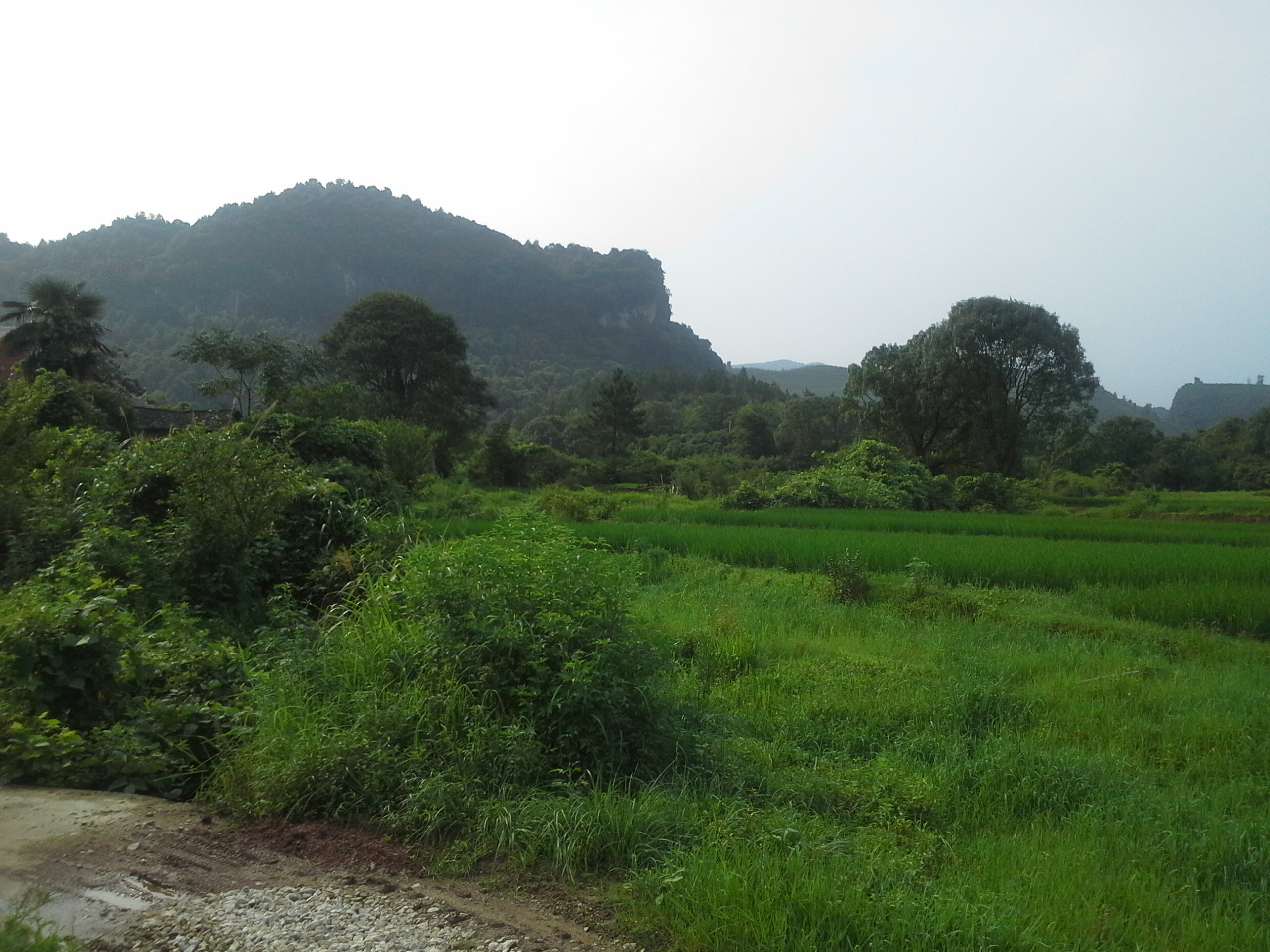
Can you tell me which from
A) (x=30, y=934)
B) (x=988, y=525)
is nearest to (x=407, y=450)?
(x=988, y=525)

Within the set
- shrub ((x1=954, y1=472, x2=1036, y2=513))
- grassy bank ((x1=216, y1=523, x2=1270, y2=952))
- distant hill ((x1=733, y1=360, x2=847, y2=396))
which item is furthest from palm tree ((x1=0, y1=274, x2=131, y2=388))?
distant hill ((x1=733, y1=360, x2=847, y2=396))

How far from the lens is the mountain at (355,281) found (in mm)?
87562

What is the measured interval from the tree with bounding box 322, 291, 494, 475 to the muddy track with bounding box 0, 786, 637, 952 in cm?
3456

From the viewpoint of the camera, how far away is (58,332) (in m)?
31.3

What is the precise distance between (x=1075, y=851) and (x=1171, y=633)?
5.82 m

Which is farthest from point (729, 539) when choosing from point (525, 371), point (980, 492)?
point (525, 371)

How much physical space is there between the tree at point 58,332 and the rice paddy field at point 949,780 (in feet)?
102

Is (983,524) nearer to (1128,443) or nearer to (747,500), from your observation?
(747,500)

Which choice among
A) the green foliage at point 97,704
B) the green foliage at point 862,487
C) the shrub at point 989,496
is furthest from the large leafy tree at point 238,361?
the green foliage at point 97,704

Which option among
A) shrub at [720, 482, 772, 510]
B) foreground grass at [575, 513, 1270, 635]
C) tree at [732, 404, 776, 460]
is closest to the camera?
foreground grass at [575, 513, 1270, 635]

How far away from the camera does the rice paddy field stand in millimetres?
3398

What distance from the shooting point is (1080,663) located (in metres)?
7.60

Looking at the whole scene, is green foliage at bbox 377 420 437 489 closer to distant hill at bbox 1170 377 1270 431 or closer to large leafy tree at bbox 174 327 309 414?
large leafy tree at bbox 174 327 309 414

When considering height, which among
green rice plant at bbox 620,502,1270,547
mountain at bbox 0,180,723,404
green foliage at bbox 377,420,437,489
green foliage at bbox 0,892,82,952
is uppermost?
mountain at bbox 0,180,723,404
